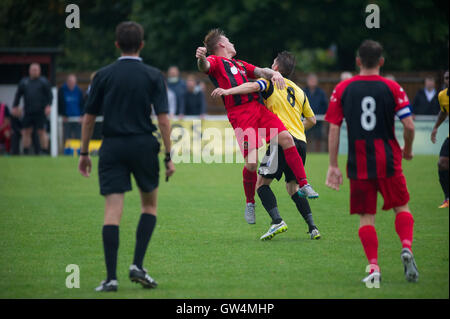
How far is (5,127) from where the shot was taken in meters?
22.8

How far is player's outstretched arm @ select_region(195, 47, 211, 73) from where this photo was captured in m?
8.34

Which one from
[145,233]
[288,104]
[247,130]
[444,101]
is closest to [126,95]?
[145,233]

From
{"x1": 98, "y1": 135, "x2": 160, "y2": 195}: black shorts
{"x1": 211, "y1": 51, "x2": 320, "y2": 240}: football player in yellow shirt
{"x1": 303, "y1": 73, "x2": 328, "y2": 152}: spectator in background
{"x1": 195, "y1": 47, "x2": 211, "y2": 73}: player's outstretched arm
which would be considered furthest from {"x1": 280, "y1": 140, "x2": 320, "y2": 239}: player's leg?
{"x1": 303, "y1": 73, "x2": 328, "y2": 152}: spectator in background

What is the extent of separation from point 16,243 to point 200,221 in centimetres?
271

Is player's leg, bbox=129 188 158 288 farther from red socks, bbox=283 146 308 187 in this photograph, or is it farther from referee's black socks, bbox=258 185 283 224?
red socks, bbox=283 146 308 187

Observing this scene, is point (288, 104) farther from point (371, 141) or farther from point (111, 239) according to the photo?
point (111, 239)

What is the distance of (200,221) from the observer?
10484 mm

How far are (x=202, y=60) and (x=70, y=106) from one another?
47.5ft

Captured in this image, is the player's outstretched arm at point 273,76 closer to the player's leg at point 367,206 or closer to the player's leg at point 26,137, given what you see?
the player's leg at point 367,206

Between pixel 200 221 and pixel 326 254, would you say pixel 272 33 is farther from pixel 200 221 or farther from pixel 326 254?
pixel 326 254

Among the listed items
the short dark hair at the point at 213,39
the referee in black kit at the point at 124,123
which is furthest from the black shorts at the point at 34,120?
the referee in black kit at the point at 124,123

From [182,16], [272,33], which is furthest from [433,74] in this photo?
[182,16]
